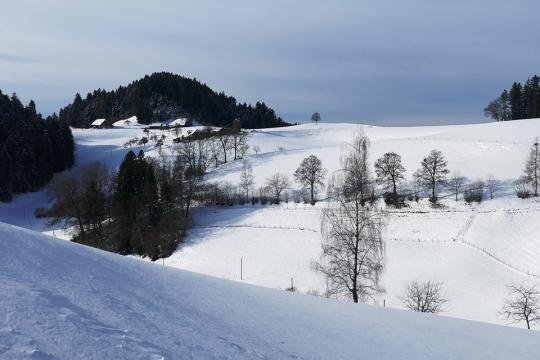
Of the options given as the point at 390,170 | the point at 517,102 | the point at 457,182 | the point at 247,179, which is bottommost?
the point at 457,182

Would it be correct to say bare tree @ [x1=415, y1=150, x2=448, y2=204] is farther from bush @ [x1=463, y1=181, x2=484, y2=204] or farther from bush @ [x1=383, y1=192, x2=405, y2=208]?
bush @ [x1=383, y1=192, x2=405, y2=208]

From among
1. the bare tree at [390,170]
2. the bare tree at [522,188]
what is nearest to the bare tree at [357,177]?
the bare tree at [390,170]

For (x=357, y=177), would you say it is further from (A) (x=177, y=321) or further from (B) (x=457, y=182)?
(A) (x=177, y=321)

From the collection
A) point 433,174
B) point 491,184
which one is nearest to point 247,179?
point 433,174

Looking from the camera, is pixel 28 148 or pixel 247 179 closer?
pixel 247 179

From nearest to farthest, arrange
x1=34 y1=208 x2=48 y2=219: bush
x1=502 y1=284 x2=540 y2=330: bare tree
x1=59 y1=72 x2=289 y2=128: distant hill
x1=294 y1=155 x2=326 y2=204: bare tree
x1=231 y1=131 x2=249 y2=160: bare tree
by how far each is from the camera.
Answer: x1=502 y1=284 x2=540 y2=330: bare tree → x1=294 y1=155 x2=326 y2=204: bare tree → x1=34 y1=208 x2=48 y2=219: bush → x1=231 y1=131 x2=249 y2=160: bare tree → x1=59 y1=72 x2=289 y2=128: distant hill

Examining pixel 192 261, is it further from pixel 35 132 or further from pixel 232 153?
pixel 35 132

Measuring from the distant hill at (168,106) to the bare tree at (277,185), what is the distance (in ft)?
301

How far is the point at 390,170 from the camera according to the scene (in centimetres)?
5144

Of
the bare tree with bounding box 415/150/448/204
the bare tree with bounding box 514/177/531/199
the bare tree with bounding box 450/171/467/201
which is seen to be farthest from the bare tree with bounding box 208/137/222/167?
the bare tree with bounding box 514/177/531/199

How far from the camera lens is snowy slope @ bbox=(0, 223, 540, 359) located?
4980mm

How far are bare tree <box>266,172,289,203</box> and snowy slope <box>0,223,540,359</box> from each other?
4400cm

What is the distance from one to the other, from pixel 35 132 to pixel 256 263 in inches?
2375

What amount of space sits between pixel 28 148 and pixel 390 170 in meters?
58.7
